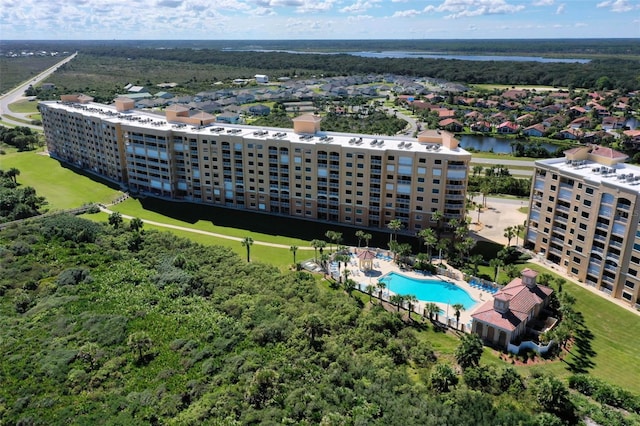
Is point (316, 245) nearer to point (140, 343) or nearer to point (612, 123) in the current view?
point (140, 343)

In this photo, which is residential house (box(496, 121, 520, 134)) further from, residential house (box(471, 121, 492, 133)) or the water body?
the water body

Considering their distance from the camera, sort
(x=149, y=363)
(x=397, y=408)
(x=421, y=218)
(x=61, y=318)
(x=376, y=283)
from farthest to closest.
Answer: (x=421, y=218) < (x=376, y=283) < (x=61, y=318) < (x=149, y=363) < (x=397, y=408)

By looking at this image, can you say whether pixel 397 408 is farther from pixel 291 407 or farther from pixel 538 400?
pixel 538 400

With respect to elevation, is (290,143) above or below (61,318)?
above

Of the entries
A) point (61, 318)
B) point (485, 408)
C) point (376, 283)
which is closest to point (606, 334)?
point (485, 408)

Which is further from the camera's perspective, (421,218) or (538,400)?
(421,218)

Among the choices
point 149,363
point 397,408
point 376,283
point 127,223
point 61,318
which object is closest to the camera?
point 397,408

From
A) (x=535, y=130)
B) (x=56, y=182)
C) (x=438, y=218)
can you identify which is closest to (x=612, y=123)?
(x=535, y=130)

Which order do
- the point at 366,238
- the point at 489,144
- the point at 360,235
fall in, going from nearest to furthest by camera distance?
the point at 360,235 < the point at 366,238 < the point at 489,144
